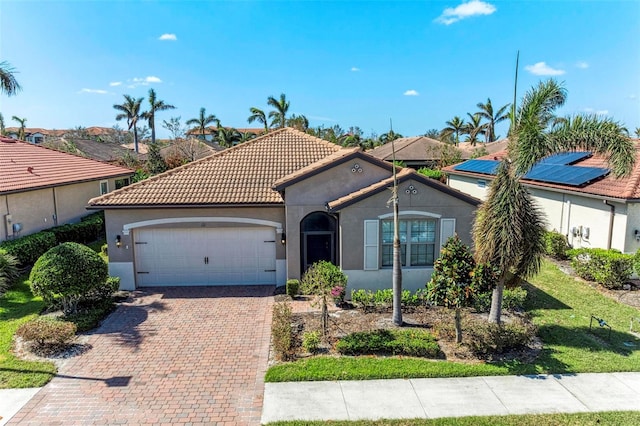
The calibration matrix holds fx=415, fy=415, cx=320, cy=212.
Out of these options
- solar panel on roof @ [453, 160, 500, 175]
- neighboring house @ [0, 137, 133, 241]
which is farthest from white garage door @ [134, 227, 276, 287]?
solar panel on roof @ [453, 160, 500, 175]

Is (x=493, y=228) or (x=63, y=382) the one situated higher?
(x=493, y=228)

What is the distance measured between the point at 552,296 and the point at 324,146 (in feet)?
34.9

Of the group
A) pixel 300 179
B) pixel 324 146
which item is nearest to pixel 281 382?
pixel 300 179

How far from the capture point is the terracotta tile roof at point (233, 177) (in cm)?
1475

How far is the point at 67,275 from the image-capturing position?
37.0ft

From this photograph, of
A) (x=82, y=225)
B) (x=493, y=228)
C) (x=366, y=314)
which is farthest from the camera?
(x=82, y=225)

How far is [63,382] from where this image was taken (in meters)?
8.70

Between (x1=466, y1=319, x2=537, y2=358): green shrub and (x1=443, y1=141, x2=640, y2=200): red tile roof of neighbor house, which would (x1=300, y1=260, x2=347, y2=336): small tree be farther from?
(x1=443, y1=141, x2=640, y2=200): red tile roof of neighbor house

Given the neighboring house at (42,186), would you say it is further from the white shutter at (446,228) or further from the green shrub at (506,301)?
the green shrub at (506,301)

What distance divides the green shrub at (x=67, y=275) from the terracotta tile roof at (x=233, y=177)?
2846mm

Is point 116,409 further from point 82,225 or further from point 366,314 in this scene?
point 82,225

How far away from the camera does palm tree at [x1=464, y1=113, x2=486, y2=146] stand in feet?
195

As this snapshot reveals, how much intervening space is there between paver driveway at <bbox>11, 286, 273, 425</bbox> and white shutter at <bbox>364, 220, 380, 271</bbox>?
3495 mm

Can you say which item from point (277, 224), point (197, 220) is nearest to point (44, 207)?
point (197, 220)
